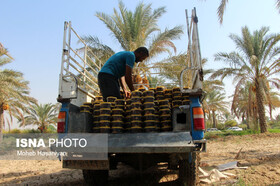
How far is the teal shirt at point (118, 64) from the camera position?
3.94m

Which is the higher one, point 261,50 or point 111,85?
point 261,50

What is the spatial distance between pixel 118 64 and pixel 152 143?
1.86 m

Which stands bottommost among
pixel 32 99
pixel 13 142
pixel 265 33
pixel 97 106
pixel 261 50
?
pixel 13 142

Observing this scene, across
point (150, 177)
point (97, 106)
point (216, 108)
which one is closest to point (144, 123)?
point (97, 106)

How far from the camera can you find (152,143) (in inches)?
106

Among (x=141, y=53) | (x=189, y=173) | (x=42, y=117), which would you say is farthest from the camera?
(x=42, y=117)

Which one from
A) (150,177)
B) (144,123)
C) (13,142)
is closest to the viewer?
(144,123)

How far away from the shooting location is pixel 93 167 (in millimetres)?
Answer: 2885

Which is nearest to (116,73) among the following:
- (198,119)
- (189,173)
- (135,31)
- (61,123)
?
(61,123)

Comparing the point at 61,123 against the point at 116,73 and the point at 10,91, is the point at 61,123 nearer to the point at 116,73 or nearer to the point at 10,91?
the point at 116,73

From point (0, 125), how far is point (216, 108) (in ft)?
85.3

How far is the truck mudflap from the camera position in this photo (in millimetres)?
2596

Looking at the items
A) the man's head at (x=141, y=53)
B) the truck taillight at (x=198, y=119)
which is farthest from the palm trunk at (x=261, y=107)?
the truck taillight at (x=198, y=119)

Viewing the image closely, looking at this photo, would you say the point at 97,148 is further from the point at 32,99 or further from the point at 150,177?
the point at 32,99
